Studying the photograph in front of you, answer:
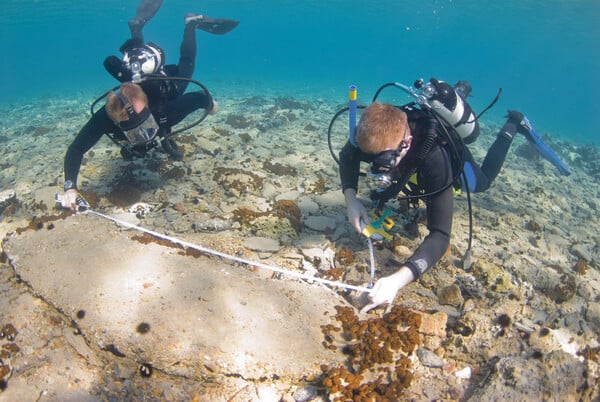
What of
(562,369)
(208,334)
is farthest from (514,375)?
(208,334)

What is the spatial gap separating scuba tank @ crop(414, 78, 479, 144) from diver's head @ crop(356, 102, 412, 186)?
142 centimetres

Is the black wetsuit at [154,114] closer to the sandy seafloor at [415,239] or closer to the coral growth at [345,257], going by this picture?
the sandy seafloor at [415,239]

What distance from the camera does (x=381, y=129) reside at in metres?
3.54

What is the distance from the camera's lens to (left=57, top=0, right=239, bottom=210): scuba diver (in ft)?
16.8

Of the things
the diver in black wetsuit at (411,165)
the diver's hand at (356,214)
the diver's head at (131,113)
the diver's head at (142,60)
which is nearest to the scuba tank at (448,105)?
the diver in black wetsuit at (411,165)

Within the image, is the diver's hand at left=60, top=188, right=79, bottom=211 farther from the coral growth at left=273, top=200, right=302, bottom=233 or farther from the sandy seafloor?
the coral growth at left=273, top=200, right=302, bottom=233

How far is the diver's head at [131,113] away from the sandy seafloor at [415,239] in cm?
167

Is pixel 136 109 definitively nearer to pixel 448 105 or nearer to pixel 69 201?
pixel 69 201

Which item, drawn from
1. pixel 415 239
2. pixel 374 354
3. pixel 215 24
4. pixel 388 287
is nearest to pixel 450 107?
pixel 415 239

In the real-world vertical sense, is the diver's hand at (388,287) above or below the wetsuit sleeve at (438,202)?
below

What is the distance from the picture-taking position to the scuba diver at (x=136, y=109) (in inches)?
201

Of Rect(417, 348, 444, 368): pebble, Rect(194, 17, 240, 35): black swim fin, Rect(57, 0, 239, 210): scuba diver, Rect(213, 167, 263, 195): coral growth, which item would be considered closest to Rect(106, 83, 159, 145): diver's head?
Rect(57, 0, 239, 210): scuba diver

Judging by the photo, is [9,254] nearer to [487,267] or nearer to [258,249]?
[258,249]

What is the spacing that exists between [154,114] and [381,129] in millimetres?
4867
